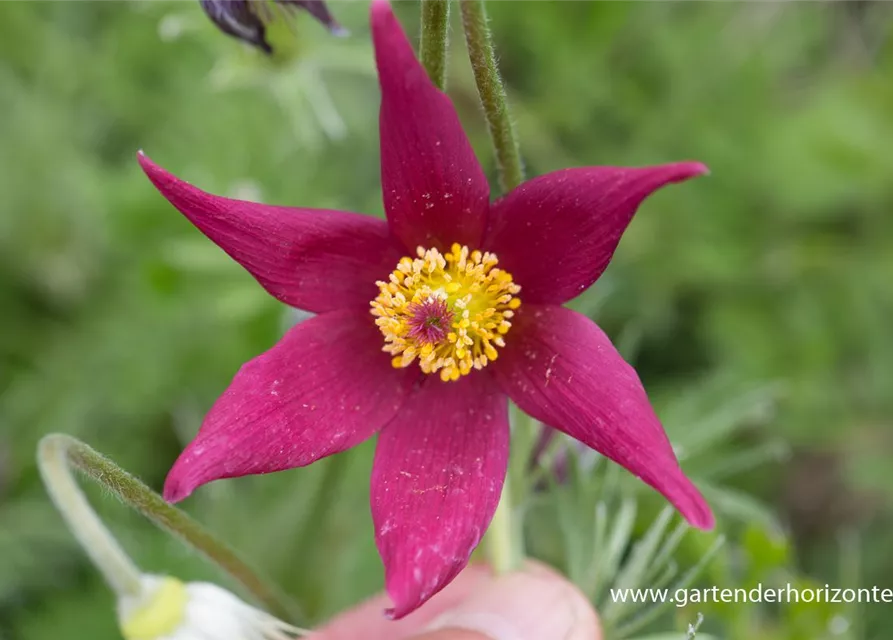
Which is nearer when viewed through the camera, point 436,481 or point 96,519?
point 436,481

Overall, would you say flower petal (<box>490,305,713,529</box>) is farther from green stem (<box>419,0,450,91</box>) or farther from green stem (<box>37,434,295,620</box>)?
green stem (<box>37,434,295,620</box>)

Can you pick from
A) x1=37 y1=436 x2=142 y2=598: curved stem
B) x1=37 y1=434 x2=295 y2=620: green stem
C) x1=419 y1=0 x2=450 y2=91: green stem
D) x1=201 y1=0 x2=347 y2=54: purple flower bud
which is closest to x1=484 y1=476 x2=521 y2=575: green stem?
x1=37 y1=434 x2=295 y2=620: green stem

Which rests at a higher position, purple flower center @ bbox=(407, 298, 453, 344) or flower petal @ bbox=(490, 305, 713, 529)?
purple flower center @ bbox=(407, 298, 453, 344)

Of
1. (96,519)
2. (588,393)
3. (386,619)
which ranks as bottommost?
(386,619)

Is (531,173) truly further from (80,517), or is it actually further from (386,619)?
(80,517)

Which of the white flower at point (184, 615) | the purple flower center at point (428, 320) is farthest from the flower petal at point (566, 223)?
the white flower at point (184, 615)

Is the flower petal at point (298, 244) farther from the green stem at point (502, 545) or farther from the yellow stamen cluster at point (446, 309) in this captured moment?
the green stem at point (502, 545)

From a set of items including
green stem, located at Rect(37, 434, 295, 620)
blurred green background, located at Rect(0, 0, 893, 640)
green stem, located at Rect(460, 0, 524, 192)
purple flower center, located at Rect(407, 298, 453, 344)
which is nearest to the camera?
green stem, located at Rect(460, 0, 524, 192)

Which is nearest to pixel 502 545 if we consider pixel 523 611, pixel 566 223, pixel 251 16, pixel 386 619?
pixel 523 611
